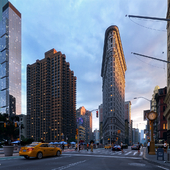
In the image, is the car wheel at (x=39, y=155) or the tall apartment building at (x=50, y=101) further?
the tall apartment building at (x=50, y=101)

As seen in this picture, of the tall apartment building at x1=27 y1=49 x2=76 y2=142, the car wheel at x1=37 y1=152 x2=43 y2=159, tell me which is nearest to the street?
the car wheel at x1=37 y1=152 x2=43 y2=159

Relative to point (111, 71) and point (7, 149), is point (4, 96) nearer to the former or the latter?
point (111, 71)

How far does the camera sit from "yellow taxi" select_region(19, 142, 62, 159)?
17.7 meters

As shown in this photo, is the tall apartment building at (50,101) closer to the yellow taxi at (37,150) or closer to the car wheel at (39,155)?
the yellow taxi at (37,150)

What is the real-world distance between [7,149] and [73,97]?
172966mm

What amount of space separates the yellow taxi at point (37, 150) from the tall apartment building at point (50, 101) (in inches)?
5601

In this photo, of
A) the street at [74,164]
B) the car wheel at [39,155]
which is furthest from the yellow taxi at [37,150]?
the street at [74,164]

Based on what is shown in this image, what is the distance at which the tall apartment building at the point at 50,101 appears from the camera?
166125 millimetres

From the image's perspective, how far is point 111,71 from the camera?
4843 inches

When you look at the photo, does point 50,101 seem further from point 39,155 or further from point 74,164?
point 74,164

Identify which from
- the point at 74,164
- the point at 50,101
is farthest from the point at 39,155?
the point at 50,101

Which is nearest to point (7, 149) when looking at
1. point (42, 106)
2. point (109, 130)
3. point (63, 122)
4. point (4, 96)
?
point (109, 130)

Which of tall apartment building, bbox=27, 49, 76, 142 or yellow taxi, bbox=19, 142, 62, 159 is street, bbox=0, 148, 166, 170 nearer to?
yellow taxi, bbox=19, 142, 62, 159

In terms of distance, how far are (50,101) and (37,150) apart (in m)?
157
